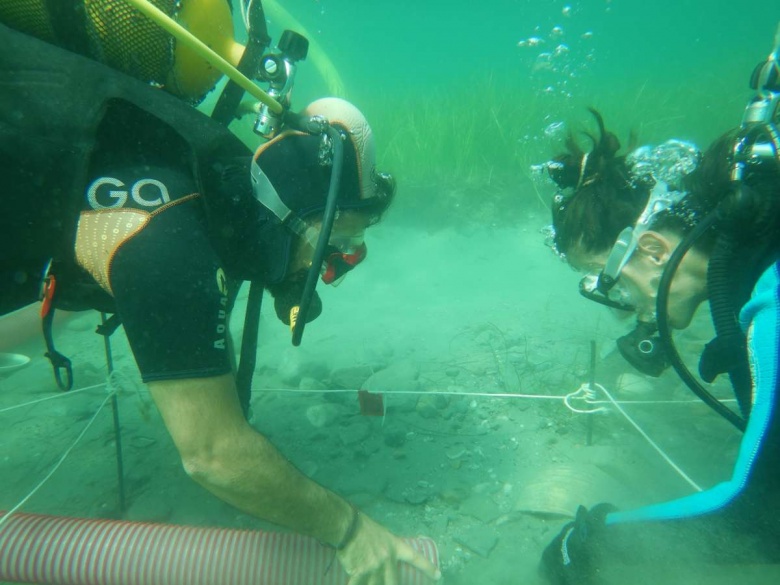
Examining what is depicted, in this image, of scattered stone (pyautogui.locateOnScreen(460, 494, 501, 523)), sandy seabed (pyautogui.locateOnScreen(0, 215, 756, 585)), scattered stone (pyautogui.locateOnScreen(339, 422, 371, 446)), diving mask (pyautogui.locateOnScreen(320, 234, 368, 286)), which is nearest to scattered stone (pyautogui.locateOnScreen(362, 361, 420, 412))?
sandy seabed (pyautogui.locateOnScreen(0, 215, 756, 585))

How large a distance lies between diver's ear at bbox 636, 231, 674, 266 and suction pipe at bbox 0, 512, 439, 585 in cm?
158

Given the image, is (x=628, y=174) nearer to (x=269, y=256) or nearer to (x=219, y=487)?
(x=269, y=256)

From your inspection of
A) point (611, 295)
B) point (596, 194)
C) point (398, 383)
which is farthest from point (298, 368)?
point (596, 194)

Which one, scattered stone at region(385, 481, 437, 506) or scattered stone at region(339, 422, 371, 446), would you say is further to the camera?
scattered stone at region(339, 422, 371, 446)

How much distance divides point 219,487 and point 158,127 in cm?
122

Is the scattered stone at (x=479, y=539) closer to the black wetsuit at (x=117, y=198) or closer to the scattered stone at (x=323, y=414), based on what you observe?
the scattered stone at (x=323, y=414)

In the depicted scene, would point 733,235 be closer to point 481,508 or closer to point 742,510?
point 742,510

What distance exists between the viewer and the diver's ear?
1.62m

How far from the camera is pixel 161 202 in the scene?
1294 millimetres

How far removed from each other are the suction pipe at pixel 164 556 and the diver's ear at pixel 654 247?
158 cm

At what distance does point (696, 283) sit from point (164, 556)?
8.18 feet

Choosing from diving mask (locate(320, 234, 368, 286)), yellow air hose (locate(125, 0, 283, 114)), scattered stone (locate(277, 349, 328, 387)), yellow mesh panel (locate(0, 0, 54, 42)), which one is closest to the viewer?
yellow air hose (locate(125, 0, 283, 114))

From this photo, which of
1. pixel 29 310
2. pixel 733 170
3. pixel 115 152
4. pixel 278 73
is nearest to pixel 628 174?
pixel 733 170

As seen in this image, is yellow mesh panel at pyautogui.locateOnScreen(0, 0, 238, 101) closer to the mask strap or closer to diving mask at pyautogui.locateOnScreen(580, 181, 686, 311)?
the mask strap
